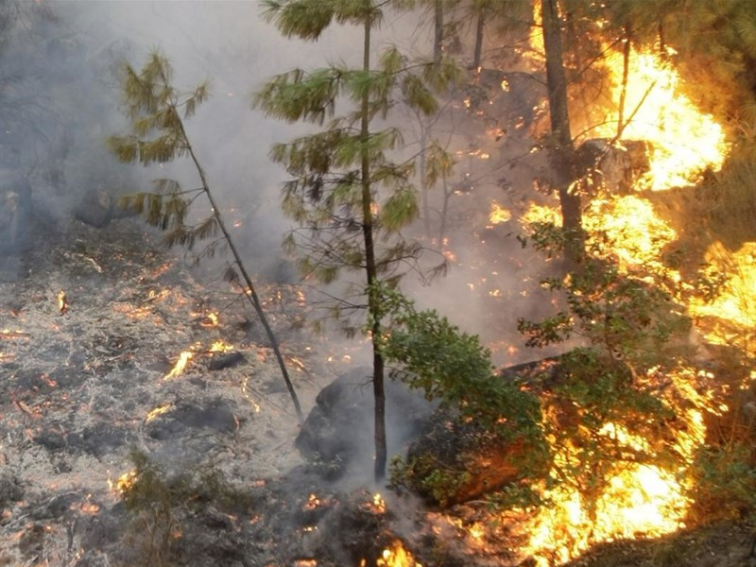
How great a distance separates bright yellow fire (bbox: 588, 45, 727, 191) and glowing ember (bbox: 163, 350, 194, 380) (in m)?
9.43

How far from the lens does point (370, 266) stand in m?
7.64

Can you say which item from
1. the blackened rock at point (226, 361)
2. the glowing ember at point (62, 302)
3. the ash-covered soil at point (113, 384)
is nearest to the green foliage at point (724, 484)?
the ash-covered soil at point (113, 384)

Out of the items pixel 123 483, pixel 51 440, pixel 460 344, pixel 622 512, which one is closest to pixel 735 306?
pixel 622 512

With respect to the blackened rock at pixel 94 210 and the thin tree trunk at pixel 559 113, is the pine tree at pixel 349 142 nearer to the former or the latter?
the thin tree trunk at pixel 559 113

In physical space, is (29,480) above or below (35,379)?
below

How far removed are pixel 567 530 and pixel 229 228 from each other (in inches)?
396

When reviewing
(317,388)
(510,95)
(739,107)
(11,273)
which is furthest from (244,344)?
(739,107)

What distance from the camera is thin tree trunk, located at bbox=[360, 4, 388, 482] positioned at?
6.75m

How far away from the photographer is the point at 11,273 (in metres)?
12.3

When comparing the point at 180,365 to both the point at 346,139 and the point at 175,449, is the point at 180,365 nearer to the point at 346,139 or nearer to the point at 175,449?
the point at 175,449

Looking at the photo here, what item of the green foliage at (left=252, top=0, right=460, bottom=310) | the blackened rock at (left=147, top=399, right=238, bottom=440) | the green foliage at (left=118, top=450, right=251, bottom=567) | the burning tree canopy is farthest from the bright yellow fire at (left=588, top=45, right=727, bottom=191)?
the green foliage at (left=118, top=450, right=251, bottom=567)

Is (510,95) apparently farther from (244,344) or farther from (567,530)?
(567,530)

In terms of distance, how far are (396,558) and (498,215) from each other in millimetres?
8268

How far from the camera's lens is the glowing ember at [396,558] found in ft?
25.5
